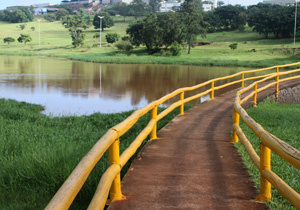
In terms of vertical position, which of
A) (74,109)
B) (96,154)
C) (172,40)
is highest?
(172,40)

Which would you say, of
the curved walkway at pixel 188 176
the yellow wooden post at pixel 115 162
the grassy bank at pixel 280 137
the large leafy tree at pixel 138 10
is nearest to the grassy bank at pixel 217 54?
the grassy bank at pixel 280 137

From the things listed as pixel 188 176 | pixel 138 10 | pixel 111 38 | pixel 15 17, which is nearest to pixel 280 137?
pixel 188 176

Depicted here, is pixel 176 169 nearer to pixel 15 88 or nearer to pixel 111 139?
pixel 111 139

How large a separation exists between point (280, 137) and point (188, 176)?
139 inches

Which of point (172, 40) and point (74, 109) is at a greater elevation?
point (172, 40)

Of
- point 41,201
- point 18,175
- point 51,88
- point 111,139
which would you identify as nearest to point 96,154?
point 111,139

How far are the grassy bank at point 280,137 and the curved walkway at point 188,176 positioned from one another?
164 mm

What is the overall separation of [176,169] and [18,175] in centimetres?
218

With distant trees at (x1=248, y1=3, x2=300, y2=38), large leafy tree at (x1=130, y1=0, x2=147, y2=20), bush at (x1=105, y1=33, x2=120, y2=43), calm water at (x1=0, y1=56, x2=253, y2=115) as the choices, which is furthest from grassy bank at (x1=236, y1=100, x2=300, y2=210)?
large leafy tree at (x1=130, y1=0, x2=147, y2=20)

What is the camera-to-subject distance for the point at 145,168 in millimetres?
5184

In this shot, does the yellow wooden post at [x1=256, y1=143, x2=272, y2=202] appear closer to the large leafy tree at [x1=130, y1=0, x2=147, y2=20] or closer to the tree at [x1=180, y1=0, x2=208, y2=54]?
the tree at [x1=180, y1=0, x2=208, y2=54]

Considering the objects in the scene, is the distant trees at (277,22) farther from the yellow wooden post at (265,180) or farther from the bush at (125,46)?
the yellow wooden post at (265,180)

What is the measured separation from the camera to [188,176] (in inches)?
193

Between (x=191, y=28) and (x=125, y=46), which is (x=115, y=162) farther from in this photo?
(x=125, y=46)
